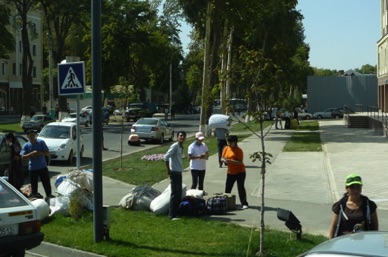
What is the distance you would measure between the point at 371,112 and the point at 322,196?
134ft

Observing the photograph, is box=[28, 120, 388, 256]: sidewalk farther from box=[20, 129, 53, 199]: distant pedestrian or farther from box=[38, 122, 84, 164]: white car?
box=[38, 122, 84, 164]: white car

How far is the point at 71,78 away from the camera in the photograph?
11398mm

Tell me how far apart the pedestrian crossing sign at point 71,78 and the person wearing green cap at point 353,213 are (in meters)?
6.02

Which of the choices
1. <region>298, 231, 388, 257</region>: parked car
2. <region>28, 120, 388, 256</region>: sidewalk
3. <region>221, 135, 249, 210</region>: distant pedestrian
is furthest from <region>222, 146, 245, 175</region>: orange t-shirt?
<region>298, 231, 388, 257</region>: parked car

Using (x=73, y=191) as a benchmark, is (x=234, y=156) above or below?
above

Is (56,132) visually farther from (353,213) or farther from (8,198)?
(353,213)

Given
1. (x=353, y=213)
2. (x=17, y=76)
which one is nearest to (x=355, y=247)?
(x=353, y=213)

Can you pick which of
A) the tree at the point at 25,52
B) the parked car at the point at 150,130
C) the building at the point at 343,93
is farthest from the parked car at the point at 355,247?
the building at the point at 343,93

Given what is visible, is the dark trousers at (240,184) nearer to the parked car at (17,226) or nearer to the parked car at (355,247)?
the parked car at (17,226)

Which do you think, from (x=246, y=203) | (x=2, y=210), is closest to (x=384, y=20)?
(x=246, y=203)

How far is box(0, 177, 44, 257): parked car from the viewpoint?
7828 mm

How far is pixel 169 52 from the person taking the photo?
84375 millimetres

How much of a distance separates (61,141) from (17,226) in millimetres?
15861

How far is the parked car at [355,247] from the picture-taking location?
12.0 ft
